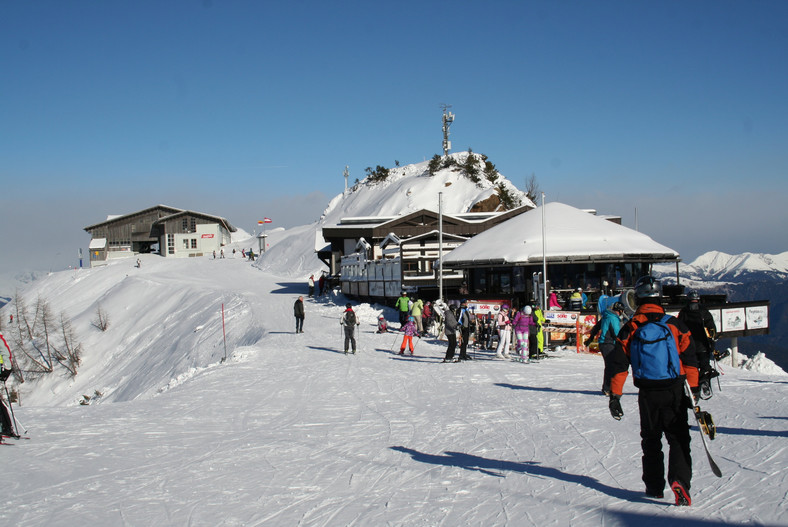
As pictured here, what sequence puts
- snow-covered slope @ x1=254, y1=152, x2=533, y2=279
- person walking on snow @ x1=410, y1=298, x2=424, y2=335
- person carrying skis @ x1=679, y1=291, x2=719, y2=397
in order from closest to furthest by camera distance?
person carrying skis @ x1=679, y1=291, x2=719, y2=397 < person walking on snow @ x1=410, y1=298, x2=424, y2=335 < snow-covered slope @ x1=254, y1=152, x2=533, y2=279

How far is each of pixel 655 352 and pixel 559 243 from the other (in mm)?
20897

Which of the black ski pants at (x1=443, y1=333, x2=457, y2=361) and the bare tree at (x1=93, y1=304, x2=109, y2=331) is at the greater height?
the black ski pants at (x1=443, y1=333, x2=457, y2=361)

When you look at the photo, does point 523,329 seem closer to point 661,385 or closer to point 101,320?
point 661,385

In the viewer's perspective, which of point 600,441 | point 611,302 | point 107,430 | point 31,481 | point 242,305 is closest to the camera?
point 31,481

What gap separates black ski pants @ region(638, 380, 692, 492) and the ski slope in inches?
11.5

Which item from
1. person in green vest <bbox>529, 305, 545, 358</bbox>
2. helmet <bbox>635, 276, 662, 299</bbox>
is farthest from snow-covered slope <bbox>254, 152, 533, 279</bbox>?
helmet <bbox>635, 276, 662, 299</bbox>

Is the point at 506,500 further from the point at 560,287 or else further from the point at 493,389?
the point at 560,287

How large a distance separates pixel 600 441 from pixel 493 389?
14.9 ft

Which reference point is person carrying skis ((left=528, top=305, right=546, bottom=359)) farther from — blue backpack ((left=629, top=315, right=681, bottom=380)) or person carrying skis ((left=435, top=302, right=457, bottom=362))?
blue backpack ((left=629, top=315, right=681, bottom=380))

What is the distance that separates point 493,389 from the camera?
40.4 ft

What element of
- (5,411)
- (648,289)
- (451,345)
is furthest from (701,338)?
(5,411)

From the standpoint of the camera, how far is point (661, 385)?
5.35 meters

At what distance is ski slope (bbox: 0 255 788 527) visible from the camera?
5.70 metres

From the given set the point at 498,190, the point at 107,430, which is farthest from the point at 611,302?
the point at 498,190
